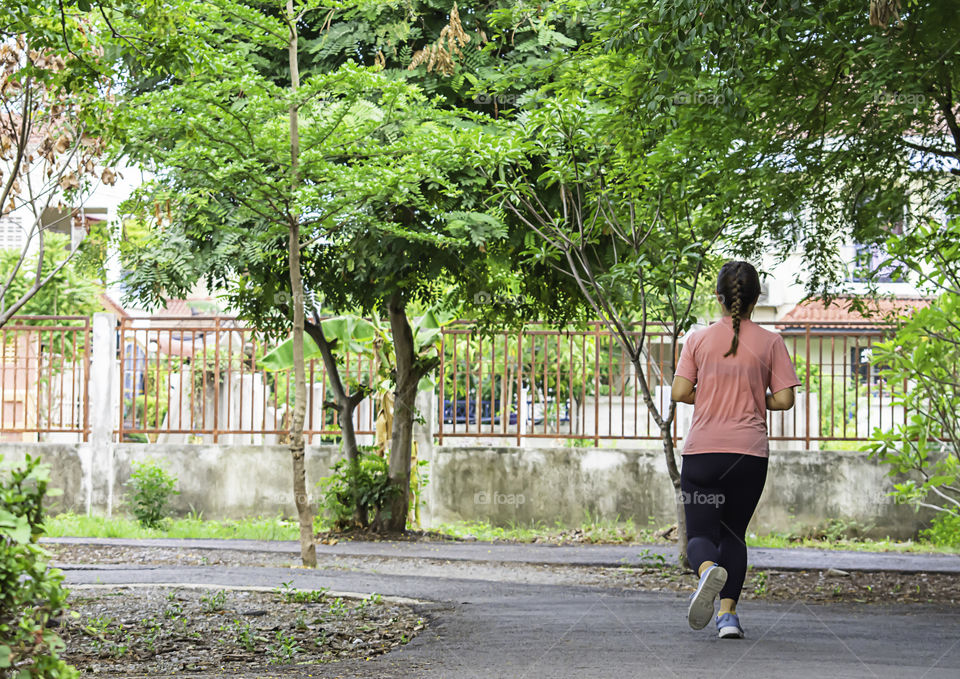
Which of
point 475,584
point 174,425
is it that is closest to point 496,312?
point 475,584

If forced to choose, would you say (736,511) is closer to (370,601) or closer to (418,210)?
(370,601)

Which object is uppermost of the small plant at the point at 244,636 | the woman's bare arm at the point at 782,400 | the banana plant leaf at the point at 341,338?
the banana plant leaf at the point at 341,338

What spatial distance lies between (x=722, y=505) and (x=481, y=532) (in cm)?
792

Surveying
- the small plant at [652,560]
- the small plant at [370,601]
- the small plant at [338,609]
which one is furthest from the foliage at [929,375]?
the small plant at [338,609]

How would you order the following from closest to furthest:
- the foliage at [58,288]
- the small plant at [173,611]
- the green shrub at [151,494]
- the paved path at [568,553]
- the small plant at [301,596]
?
1. the small plant at [173,611]
2. the small plant at [301,596]
3. the paved path at [568,553]
4. the green shrub at [151,494]
5. the foliage at [58,288]

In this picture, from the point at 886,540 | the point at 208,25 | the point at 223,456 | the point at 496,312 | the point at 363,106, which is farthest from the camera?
the point at 223,456

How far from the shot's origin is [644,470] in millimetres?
13016

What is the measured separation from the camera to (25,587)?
9.37 ft

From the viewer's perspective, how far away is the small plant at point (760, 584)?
7.81 meters

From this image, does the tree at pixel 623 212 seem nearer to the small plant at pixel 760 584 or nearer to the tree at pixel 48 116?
the small plant at pixel 760 584

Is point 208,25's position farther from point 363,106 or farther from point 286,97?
point 363,106

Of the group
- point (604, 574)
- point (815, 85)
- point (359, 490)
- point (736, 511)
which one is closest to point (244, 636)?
point (736, 511)

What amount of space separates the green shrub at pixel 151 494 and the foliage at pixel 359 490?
2.18 metres

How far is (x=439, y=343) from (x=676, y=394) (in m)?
7.91
